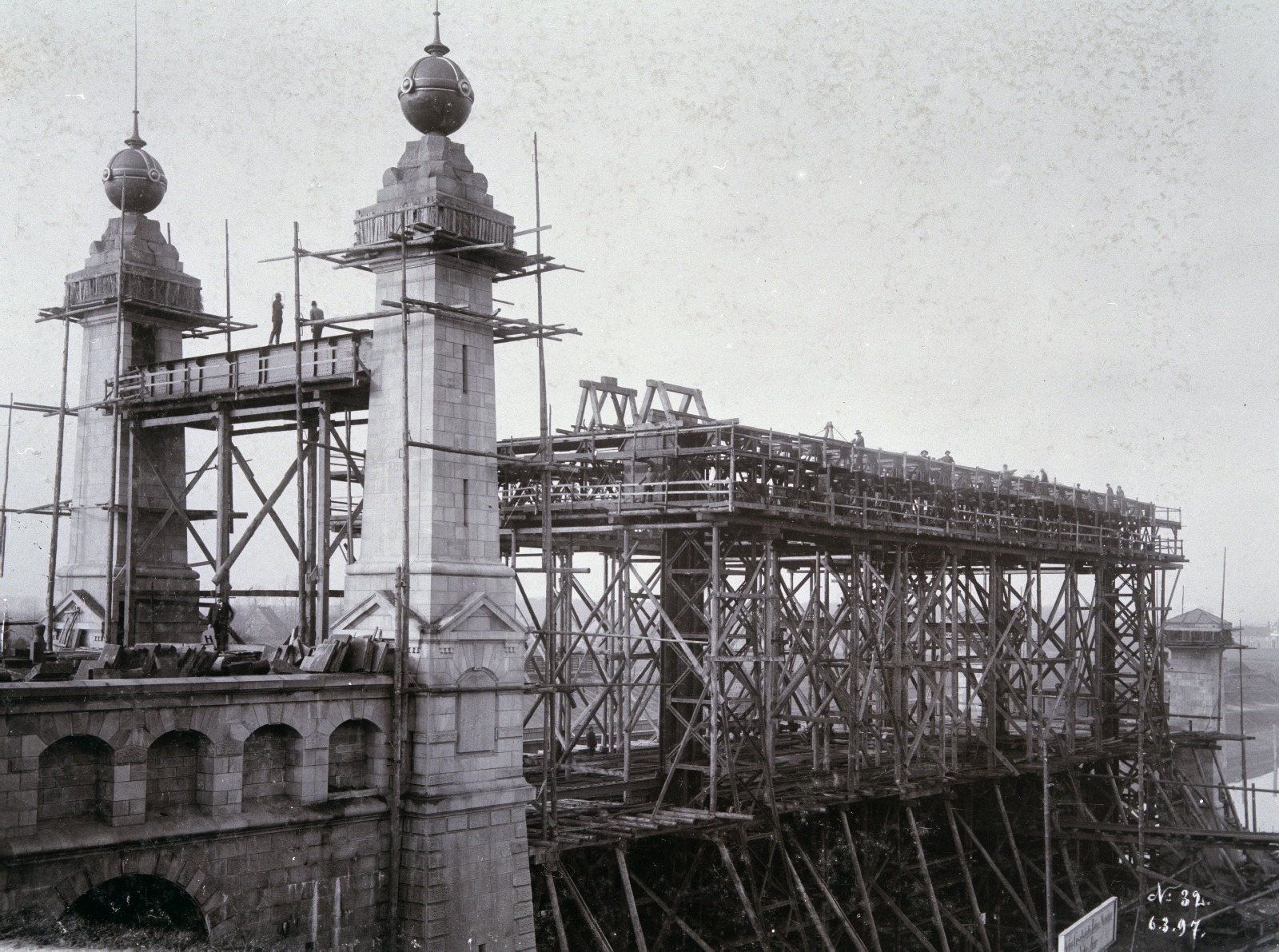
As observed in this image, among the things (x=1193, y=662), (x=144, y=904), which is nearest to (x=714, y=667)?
(x=144, y=904)

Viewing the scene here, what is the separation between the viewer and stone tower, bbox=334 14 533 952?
2208 centimetres

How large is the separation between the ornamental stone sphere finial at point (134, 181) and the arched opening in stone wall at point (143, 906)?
16388 millimetres

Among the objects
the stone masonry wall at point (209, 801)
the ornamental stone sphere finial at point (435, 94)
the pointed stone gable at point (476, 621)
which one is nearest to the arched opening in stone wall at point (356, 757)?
the stone masonry wall at point (209, 801)

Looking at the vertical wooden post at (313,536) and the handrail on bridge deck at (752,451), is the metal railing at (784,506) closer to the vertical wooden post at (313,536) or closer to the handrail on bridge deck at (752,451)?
the handrail on bridge deck at (752,451)

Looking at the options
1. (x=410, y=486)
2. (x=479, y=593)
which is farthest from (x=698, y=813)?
(x=410, y=486)

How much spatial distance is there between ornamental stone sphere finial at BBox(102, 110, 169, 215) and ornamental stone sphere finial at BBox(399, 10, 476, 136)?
8.64 meters

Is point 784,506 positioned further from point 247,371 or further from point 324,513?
point 247,371

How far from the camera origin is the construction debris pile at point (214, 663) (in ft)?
66.9

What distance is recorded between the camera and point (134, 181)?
29328mm

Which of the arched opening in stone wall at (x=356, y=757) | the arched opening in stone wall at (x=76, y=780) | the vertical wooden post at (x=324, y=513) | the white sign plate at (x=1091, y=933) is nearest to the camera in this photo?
the arched opening in stone wall at (x=76, y=780)

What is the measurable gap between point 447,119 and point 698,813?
51.1 ft

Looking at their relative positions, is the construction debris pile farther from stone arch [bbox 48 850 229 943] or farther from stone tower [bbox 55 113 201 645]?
stone tower [bbox 55 113 201 645]

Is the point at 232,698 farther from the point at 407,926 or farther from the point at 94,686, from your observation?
the point at 407,926

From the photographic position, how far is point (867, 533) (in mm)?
34344
